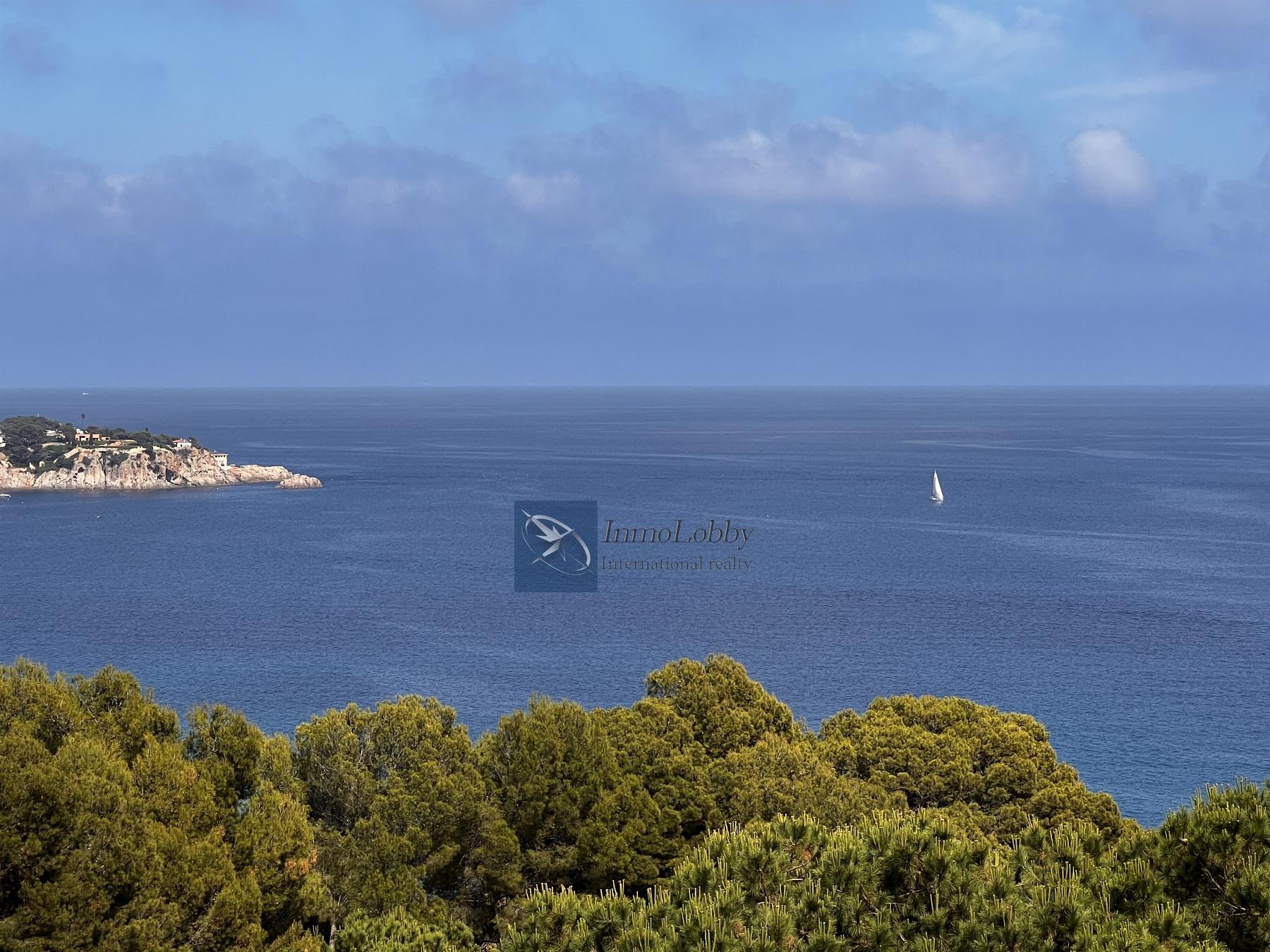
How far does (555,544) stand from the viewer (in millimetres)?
94750

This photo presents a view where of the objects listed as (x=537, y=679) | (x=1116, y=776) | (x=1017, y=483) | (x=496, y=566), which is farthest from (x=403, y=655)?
(x=1017, y=483)

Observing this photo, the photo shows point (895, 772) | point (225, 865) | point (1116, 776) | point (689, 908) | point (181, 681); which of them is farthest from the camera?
point (181, 681)

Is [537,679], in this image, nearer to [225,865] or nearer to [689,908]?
[225,865]

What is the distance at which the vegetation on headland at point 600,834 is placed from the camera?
12.1m

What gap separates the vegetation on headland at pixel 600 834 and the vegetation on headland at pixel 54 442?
4912 inches

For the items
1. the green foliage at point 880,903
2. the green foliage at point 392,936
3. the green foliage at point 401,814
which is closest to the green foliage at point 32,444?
the green foliage at point 401,814

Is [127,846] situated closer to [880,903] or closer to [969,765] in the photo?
[880,903]

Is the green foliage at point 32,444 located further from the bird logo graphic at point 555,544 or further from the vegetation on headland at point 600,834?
the vegetation on headland at point 600,834

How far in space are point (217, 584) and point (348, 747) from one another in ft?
191

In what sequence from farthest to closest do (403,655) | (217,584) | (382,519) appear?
(382,519)
(217,584)
(403,655)

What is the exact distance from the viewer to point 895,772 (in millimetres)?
27531

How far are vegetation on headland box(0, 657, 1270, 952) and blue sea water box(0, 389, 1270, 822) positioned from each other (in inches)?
700

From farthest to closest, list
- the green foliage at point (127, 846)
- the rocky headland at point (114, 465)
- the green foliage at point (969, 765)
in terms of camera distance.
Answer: the rocky headland at point (114, 465) → the green foliage at point (969, 765) → the green foliage at point (127, 846)

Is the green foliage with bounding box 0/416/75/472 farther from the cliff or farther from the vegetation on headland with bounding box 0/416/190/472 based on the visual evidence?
the cliff
